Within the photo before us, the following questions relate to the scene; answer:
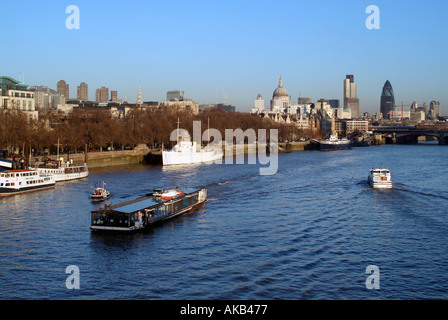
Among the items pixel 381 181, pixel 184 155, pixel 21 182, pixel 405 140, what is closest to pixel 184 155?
pixel 184 155

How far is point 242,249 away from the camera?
18.5m

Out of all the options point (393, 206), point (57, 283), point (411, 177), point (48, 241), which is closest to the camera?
point (57, 283)

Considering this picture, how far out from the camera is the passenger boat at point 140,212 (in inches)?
827

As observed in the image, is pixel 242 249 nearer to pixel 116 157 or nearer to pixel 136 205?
pixel 136 205

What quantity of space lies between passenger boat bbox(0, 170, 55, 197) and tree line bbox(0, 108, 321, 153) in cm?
1091

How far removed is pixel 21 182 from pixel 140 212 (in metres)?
13.6

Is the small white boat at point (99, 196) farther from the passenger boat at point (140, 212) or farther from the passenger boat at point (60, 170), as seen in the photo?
the passenger boat at point (60, 170)

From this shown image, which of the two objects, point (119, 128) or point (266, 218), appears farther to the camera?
point (119, 128)

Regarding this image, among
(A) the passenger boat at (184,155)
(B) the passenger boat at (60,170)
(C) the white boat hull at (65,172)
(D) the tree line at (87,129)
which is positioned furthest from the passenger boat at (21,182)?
(A) the passenger boat at (184,155)

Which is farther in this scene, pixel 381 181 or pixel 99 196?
pixel 381 181

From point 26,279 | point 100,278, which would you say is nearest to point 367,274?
point 100,278
